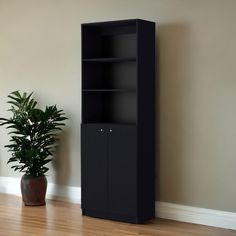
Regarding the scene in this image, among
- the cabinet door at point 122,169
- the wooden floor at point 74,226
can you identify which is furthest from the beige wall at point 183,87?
the cabinet door at point 122,169

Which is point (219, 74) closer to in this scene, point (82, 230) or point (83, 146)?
point (83, 146)

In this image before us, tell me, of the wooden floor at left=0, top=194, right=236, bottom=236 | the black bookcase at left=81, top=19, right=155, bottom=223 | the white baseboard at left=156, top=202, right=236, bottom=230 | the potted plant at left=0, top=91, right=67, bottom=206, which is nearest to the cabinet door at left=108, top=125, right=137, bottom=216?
the black bookcase at left=81, top=19, right=155, bottom=223

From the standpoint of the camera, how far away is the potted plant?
5.48 m

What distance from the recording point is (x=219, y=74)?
4664 mm

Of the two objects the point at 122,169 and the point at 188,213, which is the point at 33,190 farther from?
the point at 188,213

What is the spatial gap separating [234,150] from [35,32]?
8.84 feet

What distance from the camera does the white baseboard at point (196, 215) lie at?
4690 mm

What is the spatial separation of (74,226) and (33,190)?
0.94 metres

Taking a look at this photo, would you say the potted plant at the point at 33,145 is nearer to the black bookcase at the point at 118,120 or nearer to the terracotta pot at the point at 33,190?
the terracotta pot at the point at 33,190

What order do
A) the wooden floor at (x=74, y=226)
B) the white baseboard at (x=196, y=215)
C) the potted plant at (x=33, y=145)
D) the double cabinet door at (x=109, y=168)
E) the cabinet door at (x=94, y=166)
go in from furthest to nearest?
the potted plant at (x=33, y=145), the cabinet door at (x=94, y=166), the double cabinet door at (x=109, y=168), the white baseboard at (x=196, y=215), the wooden floor at (x=74, y=226)

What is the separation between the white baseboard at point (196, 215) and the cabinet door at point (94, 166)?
591 millimetres

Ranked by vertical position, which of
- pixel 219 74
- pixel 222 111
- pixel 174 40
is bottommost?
pixel 222 111

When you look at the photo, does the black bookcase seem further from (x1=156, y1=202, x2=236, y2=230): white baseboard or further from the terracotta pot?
the terracotta pot

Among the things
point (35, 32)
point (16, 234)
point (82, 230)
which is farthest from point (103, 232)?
point (35, 32)
